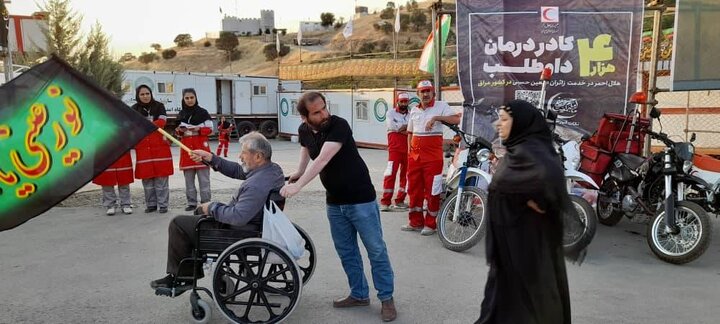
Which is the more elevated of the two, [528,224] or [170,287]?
[528,224]

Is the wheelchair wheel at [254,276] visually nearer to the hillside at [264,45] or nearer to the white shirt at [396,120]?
the white shirt at [396,120]

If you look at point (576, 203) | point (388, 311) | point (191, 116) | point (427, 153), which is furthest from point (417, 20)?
point (388, 311)

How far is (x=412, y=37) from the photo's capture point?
235 feet

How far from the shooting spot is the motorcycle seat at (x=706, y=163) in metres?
6.02

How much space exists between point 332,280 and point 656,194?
11.9 ft

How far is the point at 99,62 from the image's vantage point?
56.3 feet

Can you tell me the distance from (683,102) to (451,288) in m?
10.0

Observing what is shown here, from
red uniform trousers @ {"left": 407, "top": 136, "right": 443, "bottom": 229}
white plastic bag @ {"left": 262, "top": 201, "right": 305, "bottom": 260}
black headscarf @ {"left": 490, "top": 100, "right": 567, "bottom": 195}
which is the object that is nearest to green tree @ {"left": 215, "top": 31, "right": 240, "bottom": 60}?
red uniform trousers @ {"left": 407, "top": 136, "right": 443, "bottom": 229}

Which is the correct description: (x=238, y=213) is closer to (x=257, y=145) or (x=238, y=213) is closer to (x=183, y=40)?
(x=257, y=145)

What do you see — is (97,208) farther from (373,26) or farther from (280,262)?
(373,26)

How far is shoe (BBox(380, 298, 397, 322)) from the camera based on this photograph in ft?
13.2

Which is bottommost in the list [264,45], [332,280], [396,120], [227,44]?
[332,280]

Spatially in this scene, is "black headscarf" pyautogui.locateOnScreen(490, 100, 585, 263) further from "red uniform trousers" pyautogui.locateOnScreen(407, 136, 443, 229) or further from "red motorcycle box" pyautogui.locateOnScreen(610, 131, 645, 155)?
"red motorcycle box" pyautogui.locateOnScreen(610, 131, 645, 155)

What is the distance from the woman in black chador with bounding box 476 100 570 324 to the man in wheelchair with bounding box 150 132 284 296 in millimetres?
1735
